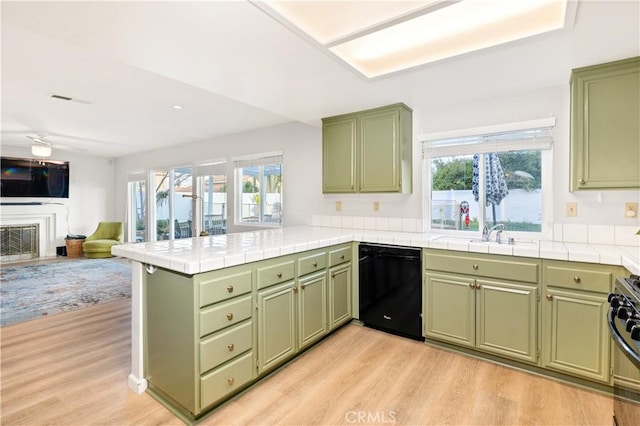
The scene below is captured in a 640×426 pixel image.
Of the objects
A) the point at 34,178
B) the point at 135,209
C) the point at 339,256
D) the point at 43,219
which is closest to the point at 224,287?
the point at 339,256

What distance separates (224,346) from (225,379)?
0.66 feet

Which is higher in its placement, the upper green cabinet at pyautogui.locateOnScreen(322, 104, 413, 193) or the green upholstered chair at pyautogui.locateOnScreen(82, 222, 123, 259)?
the upper green cabinet at pyautogui.locateOnScreen(322, 104, 413, 193)

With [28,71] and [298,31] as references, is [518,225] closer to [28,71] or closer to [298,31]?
[298,31]

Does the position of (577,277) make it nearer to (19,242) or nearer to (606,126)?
(606,126)

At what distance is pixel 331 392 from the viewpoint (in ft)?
6.85

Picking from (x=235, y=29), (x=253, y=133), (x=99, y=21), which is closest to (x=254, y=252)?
(x=235, y=29)

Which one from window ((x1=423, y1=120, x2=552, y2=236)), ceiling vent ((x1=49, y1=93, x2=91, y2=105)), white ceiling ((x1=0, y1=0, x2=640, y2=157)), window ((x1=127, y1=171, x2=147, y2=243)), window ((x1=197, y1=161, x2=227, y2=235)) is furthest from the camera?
window ((x1=127, y1=171, x2=147, y2=243))

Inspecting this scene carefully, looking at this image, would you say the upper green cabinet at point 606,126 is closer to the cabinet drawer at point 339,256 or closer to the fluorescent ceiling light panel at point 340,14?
the fluorescent ceiling light panel at point 340,14

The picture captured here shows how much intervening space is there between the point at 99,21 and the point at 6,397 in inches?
92.8

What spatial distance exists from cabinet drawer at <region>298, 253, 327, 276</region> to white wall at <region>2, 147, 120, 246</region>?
285 inches

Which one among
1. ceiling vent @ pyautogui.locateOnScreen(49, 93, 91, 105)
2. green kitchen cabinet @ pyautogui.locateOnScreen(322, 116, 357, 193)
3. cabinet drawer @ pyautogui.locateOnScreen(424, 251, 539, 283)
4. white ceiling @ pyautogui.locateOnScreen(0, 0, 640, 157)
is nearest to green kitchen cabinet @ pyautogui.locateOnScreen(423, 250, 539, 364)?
cabinet drawer @ pyautogui.locateOnScreen(424, 251, 539, 283)

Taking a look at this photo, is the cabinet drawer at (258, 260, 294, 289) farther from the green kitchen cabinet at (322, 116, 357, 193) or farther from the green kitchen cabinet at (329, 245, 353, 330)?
the green kitchen cabinet at (322, 116, 357, 193)

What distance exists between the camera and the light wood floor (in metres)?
1.84

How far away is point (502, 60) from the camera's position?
7.04 feet
